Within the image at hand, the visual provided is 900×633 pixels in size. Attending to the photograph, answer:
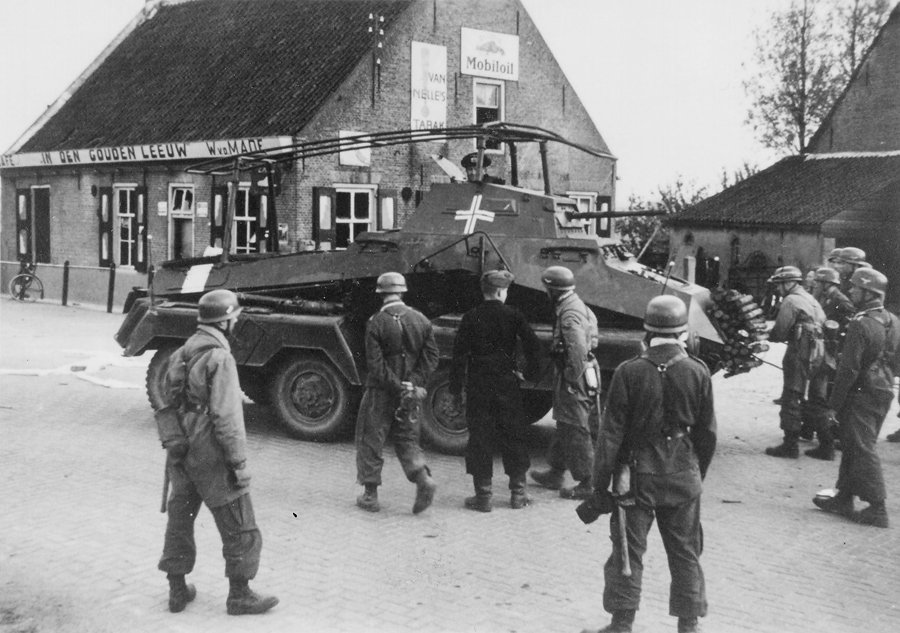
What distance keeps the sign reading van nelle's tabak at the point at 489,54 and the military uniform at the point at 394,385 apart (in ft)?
56.6

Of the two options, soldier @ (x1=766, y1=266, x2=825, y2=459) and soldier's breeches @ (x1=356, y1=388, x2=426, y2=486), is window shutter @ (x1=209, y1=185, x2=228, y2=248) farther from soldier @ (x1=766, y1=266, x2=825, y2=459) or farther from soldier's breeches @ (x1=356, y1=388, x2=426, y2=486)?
soldier's breeches @ (x1=356, y1=388, x2=426, y2=486)

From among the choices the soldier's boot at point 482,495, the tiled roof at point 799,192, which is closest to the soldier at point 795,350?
the soldier's boot at point 482,495

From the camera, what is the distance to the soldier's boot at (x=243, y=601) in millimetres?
5578

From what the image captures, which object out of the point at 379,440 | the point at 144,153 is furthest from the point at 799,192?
the point at 379,440

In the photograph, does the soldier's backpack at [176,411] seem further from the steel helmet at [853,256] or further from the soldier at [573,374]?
the steel helmet at [853,256]

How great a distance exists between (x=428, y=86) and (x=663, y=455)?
19.1 metres

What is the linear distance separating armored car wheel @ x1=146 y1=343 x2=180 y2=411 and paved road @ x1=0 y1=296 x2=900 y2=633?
0.45 m

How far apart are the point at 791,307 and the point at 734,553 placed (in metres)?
3.63

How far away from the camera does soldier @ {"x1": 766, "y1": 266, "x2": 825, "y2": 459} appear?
9.80 metres

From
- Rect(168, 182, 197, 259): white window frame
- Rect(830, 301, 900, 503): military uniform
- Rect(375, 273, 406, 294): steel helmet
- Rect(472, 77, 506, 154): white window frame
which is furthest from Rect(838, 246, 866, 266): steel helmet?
Rect(168, 182, 197, 259): white window frame

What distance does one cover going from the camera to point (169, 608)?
5.65m

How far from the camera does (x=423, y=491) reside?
761 cm

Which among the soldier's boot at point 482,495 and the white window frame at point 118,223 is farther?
the white window frame at point 118,223

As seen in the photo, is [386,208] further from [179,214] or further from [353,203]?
[179,214]
